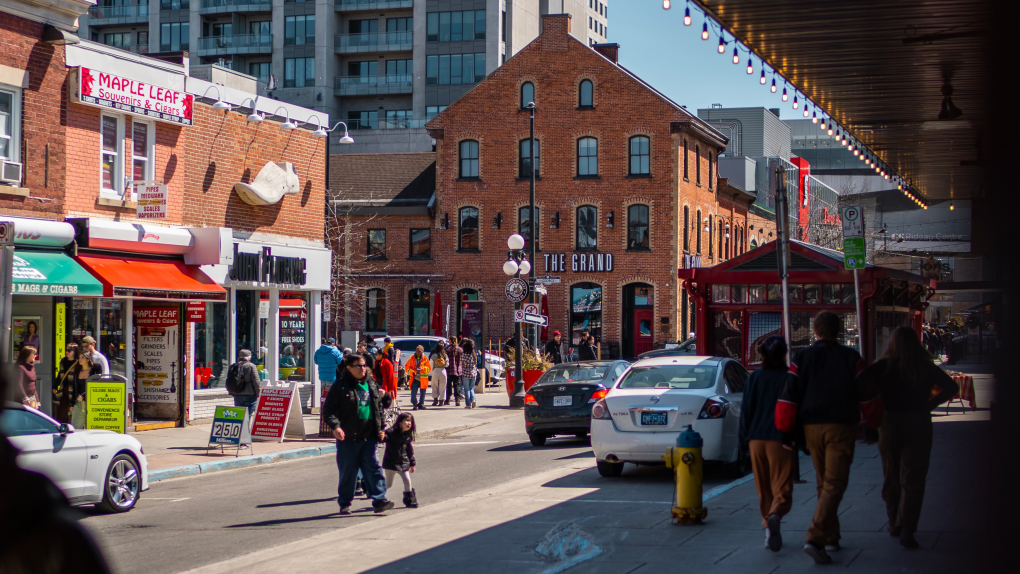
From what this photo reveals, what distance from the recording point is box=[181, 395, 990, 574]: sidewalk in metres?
7.68

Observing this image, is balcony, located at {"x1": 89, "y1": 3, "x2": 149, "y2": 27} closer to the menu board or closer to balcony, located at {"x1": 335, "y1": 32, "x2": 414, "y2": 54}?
balcony, located at {"x1": 335, "y1": 32, "x2": 414, "y2": 54}

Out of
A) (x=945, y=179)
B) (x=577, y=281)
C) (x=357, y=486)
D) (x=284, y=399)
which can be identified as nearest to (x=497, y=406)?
(x=284, y=399)

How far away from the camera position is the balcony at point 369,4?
236ft

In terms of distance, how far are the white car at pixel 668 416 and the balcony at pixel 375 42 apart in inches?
2479

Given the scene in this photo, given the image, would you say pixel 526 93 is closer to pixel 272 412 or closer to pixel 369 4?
pixel 272 412

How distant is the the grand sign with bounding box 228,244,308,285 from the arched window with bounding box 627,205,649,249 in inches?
877

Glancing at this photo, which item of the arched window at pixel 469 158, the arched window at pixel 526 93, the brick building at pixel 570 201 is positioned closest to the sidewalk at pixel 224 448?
the brick building at pixel 570 201

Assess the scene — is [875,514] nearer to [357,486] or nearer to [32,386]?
[357,486]

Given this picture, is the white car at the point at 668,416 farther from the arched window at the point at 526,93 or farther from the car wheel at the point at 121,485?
the arched window at the point at 526,93

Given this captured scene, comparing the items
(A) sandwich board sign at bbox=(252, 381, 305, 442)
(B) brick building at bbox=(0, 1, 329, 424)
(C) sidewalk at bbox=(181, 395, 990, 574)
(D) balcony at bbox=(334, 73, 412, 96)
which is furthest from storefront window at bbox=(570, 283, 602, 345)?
(D) balcony at bbox=(334, 73, 412, 96)

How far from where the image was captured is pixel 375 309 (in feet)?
153

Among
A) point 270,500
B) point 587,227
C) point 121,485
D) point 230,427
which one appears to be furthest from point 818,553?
point 587,227

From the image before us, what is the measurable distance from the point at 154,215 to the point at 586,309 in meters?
26.9

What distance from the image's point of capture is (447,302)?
45.8 metres
